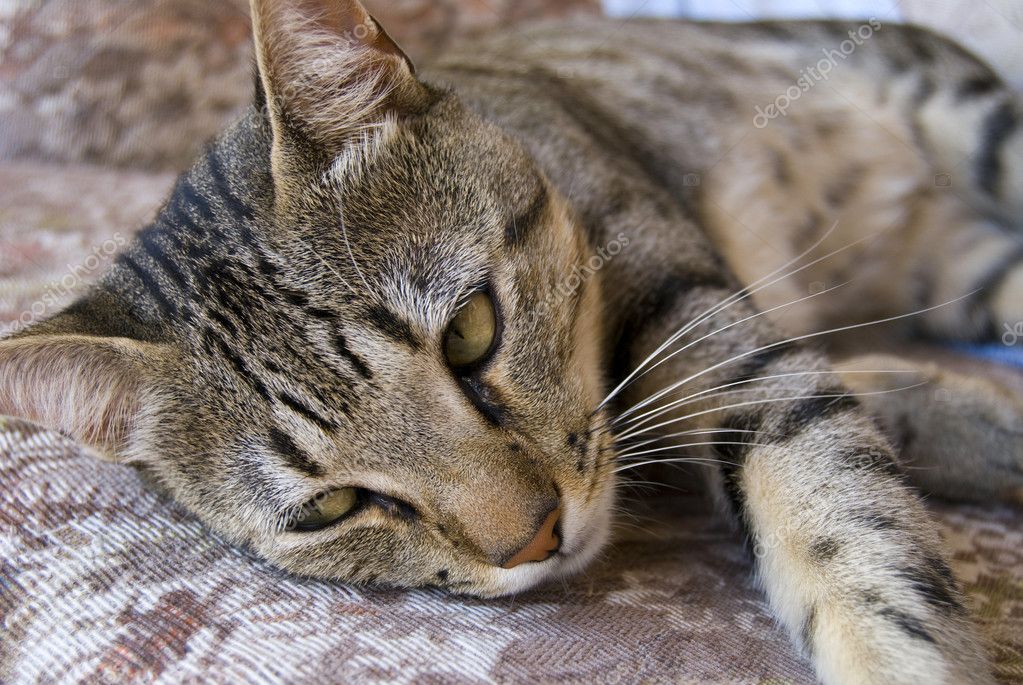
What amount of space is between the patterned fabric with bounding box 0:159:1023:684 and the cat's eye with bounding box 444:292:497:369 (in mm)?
282

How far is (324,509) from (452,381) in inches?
8.6

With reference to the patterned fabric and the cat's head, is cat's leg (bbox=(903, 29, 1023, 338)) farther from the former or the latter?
the cat's head

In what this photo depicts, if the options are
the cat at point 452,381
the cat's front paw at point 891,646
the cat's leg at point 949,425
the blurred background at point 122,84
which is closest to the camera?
the cat's front paw at point 891,646

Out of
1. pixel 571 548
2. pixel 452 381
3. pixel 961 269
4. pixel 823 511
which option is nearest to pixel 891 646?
pixel 823 511

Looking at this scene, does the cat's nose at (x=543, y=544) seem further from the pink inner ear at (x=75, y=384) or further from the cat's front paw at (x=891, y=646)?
the pink inner ear at (x=75, y=384)

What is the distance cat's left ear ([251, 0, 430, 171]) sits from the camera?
0.90 m

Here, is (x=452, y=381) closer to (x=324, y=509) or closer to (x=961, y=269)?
(x=324, y=509)

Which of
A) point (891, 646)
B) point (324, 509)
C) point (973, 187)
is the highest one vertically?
point (324, 509)

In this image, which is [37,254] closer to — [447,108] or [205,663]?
[447,108]

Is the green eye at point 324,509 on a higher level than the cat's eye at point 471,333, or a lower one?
lower

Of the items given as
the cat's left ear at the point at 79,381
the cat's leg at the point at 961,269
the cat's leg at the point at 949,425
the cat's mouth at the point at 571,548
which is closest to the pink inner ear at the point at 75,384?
the cat's left ear at the point at 79,381

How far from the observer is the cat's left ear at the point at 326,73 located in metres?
0.90

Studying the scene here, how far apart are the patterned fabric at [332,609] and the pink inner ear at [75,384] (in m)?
0.09

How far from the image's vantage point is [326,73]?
3.15ft
